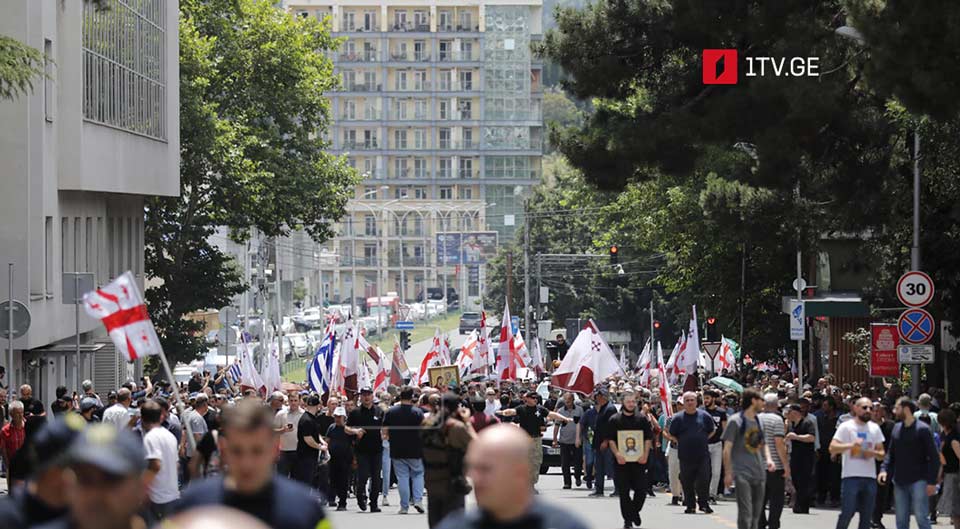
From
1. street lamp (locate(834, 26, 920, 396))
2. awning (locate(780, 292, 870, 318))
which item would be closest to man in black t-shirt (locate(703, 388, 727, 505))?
street lamp (locate(834, 26, 920, 396))

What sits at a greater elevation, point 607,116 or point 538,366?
point 607,116

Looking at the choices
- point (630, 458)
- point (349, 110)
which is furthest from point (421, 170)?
point (630, 458)

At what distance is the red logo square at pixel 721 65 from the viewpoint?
2794 centimetres

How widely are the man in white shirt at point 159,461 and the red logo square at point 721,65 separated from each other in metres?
15.1

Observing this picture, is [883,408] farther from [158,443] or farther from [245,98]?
[245,98]

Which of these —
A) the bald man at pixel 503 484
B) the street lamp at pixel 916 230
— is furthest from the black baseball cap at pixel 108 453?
the street lamp at pixel 916 230

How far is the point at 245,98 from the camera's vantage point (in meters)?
61.1

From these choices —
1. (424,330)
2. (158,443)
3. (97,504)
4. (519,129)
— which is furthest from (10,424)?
(519,129)

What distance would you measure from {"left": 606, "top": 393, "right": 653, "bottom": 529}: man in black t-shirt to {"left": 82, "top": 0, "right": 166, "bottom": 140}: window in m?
25.0

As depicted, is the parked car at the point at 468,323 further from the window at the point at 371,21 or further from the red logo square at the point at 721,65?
the red logo square at the point at 721,65

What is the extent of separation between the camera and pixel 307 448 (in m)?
21.9

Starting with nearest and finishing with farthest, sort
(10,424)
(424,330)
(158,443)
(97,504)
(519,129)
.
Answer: (97,504) → (158,443) → (10,424) → (424,330) → (519,129)

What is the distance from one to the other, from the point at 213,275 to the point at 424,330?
93.8m

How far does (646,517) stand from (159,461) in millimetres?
8812
